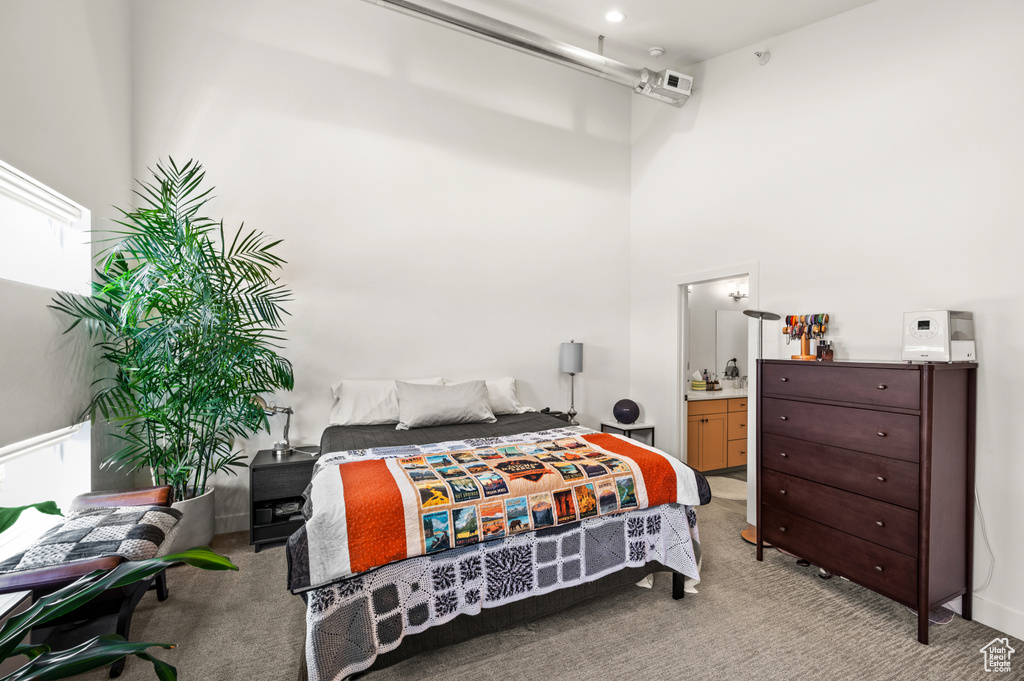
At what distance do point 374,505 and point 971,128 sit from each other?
11.3ft

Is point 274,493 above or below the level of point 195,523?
above

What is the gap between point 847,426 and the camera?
8.23 feet

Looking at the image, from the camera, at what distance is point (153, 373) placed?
2.70 metres

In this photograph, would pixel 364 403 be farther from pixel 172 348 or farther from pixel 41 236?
pixel 41 236

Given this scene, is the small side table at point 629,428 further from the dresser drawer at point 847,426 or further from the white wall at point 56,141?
the white wall at point 56,141

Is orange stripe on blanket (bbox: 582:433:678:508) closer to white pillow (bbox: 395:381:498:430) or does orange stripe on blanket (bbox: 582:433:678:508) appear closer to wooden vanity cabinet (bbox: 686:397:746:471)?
white pillow (bbox: 395:381:498:430)

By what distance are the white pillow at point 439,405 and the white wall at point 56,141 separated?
1.86m

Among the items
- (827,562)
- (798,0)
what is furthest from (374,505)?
(798,0)

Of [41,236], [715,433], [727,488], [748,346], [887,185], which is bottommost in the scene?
[727,488]

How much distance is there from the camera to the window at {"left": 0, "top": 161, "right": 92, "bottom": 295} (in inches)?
89.7

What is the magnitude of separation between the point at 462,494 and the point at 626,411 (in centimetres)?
283

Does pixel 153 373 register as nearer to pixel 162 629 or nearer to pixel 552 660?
pixel 162 629

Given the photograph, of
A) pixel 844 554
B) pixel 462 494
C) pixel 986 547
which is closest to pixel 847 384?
pixel 844 554

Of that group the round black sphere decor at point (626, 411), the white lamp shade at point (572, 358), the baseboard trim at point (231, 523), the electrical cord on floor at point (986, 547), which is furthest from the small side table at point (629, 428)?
the baseboard trim at point (231, 523)
